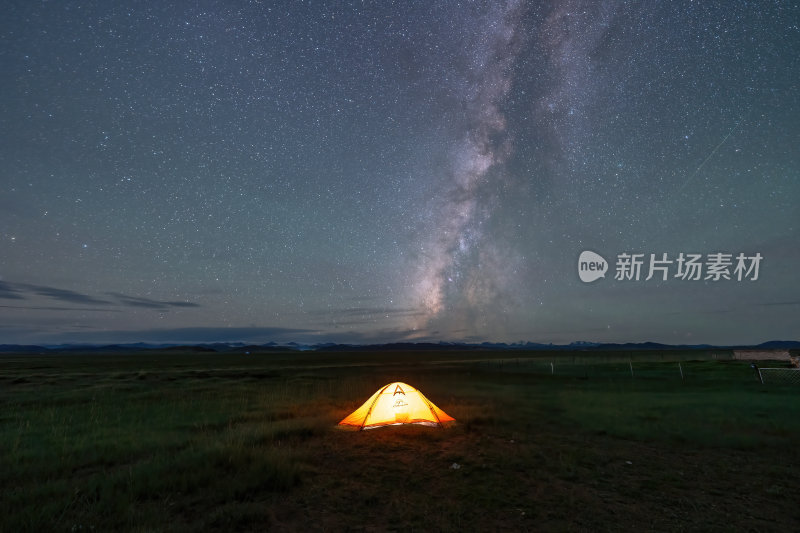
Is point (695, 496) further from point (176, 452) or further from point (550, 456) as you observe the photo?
point (176, 452)

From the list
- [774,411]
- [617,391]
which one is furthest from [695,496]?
[617,391]

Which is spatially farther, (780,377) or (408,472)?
(780,377)

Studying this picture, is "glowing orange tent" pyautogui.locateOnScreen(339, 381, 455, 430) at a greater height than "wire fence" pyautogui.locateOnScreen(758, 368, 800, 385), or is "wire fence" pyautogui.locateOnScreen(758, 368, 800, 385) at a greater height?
"glowing orange tent" pyautogui.locateOnScreen(339, 381, 455, 430)

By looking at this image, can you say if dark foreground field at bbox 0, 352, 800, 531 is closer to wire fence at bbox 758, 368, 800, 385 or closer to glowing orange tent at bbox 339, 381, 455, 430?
glowing orange tent at bbox 339, 381, 455, 430

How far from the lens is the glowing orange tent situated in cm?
1417

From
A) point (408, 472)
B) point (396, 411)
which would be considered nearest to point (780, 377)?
point (396, 411)

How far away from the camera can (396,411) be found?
14289 mm

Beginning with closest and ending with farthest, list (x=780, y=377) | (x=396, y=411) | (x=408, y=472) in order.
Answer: (x=408, y=472), (x=396, y=411), (x=780, y=377)

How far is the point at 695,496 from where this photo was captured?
26.7ft

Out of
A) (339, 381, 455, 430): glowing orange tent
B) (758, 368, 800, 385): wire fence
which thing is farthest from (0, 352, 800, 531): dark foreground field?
(758, 368, 800, 385): wire fence

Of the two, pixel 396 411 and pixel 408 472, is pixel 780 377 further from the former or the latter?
pixel 408 472

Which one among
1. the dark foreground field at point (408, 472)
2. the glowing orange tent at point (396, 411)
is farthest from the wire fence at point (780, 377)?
the glowing orange tent at point (396, 411)

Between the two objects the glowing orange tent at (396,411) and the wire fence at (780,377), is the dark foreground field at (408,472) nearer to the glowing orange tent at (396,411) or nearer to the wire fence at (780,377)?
the glowing orange tent at (396,411)

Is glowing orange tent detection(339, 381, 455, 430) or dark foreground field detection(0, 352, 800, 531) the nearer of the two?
dark foreground field detection(0, 352, 800, 531)
